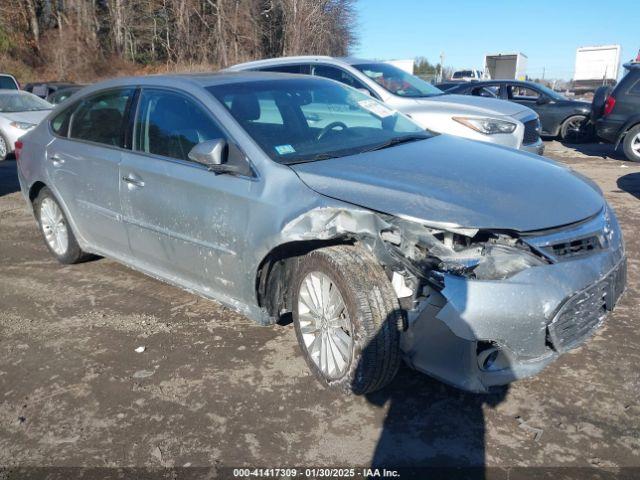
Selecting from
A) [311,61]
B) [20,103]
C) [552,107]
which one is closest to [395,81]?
[311,61]

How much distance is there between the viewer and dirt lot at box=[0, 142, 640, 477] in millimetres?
Answer: 2623

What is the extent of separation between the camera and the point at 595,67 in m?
31.4

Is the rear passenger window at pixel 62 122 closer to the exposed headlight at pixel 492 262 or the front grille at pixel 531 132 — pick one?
the exposed headlight at pixel 492 262

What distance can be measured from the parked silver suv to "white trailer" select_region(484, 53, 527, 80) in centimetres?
3177

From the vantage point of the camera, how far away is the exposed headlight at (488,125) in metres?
7.03

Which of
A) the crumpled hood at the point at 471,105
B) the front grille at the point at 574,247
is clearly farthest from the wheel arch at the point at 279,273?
the crumpled hood at the point at 471,105

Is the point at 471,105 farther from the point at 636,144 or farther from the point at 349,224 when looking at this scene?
the point at 349,224

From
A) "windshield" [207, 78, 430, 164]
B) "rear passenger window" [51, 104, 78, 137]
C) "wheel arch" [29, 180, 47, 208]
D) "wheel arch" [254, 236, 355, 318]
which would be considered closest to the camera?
"wheel arch" [254, 236, 355, 318]

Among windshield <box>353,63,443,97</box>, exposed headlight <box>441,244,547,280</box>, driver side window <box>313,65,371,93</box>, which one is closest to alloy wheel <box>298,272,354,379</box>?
exposed headlight <box>441,244,547,280</box>

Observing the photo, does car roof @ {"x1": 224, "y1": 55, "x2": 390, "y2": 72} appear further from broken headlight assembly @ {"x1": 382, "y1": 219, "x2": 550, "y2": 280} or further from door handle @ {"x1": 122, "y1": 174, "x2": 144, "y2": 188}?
broken headlight assembly @ {"x1": 382, "y1": 219, "x2": 550, "y2": 280}

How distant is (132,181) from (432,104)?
4666 mm

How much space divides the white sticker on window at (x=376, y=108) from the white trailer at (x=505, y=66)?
102 ft

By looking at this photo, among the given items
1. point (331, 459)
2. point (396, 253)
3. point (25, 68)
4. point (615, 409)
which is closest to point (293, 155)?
point (396, 253)

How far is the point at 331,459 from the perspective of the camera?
8.47 feet
